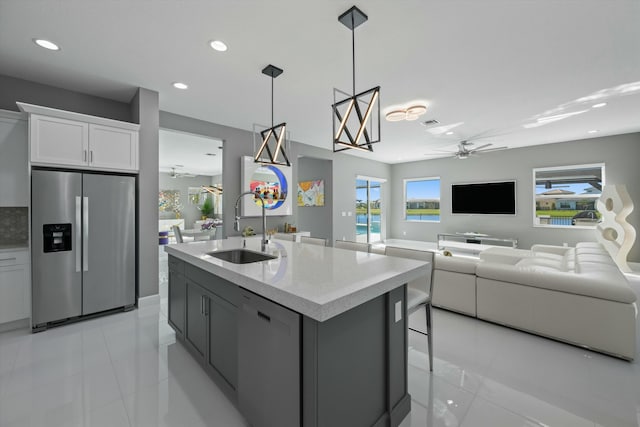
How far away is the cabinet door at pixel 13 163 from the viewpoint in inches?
110

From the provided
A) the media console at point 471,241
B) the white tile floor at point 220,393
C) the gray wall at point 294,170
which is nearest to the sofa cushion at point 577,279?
the white tile floor at point 220,393

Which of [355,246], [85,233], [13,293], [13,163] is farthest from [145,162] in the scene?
[355,246]

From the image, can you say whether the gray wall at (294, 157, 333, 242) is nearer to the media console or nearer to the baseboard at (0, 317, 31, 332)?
the media console

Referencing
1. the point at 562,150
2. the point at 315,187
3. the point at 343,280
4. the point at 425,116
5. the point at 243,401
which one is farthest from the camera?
the point at 315,187

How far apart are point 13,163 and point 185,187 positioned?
29.6ft

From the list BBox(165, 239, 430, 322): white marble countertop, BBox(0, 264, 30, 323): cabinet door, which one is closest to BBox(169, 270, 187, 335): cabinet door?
BBox(165, 239, 430, 322): white marble countertop

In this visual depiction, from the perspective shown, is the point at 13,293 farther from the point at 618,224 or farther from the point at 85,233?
the point at 618,224

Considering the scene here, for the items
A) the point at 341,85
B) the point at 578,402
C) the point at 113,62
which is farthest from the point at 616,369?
the point at 113,62

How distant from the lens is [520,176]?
6.80 metres

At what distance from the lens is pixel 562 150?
6.24 m

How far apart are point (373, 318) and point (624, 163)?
745cm

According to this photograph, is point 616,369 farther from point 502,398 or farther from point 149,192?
point 149,192

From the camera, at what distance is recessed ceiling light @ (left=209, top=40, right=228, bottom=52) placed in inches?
96.4

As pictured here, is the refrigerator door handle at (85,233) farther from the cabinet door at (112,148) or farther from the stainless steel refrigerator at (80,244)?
the cabinet door at (112,148)
